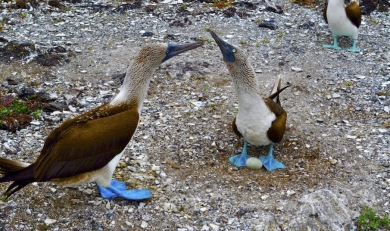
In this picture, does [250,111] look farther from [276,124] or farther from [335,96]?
[335,96]

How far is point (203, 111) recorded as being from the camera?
25.5 feet

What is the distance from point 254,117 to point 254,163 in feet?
2.00

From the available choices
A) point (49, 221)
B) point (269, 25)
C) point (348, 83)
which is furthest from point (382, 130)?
point (49, 221)

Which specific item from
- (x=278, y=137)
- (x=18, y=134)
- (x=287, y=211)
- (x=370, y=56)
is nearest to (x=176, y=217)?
(x=287, y=211)

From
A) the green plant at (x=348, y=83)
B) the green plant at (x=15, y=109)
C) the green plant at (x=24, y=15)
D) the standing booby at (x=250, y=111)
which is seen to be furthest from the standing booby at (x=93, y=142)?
the green plant at (x=24, y=15)

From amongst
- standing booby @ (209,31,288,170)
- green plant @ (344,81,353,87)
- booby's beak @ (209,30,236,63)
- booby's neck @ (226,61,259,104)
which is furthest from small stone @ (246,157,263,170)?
green plant @ (344,81,353,87)

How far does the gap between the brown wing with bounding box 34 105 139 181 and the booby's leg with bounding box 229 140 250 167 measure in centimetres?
167

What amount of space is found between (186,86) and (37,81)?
94.5 inches

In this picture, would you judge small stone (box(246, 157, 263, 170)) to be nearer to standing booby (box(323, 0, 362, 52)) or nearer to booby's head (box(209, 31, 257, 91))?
booby's head (box(209, 31, 257, 91))

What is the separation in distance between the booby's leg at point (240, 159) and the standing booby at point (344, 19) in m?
4.34

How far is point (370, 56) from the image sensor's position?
384 inches

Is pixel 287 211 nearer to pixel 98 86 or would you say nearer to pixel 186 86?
pixel 186 86

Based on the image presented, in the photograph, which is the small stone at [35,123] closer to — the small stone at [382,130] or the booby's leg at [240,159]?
the booby's leg at [240,159]

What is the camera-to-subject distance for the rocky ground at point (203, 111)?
572 centimetres
